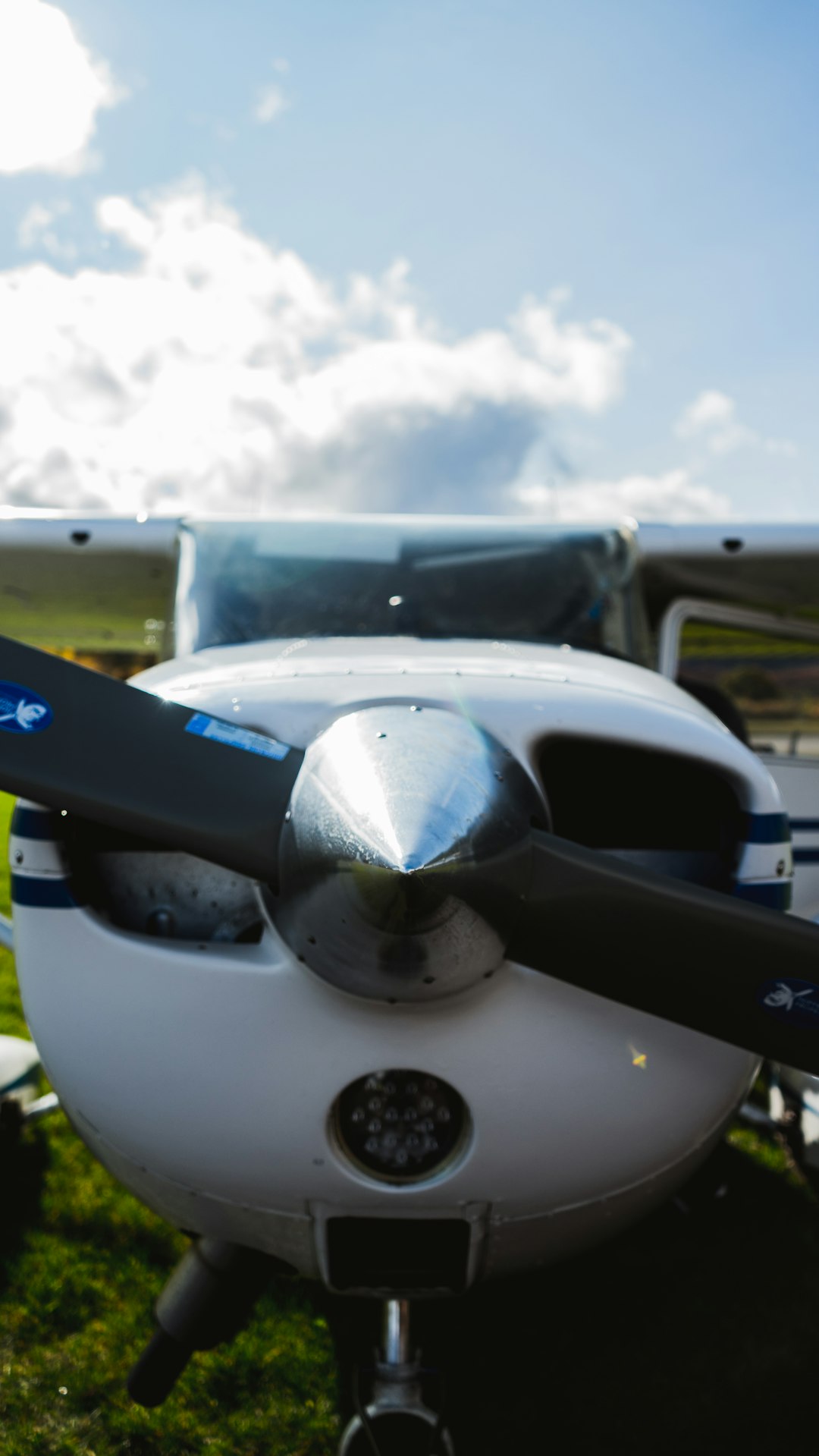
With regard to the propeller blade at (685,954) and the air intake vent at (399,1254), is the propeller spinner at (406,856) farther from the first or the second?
the air intake vent at (399,1254)

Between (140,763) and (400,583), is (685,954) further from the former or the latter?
(400,583)

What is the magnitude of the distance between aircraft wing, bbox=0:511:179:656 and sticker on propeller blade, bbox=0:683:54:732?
2.22 metres

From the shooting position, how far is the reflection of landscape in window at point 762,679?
19.2ft

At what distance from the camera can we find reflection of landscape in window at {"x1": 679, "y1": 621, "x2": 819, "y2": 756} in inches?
231

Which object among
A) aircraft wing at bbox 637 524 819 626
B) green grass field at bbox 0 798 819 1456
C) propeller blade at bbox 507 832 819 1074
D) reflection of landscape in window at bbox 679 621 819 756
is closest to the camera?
propeller blade at bbox 507 832 819 1074

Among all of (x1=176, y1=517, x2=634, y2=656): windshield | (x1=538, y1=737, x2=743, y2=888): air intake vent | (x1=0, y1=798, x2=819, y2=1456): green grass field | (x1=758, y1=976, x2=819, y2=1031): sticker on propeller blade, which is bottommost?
(x1=0, y1=798, x2=819, y2=1456): green grass field

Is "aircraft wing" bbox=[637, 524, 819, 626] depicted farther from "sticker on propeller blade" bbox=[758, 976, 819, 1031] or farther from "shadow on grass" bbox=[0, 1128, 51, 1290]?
"shadow on grass" bbox=[0, 1128, 51, 1290]

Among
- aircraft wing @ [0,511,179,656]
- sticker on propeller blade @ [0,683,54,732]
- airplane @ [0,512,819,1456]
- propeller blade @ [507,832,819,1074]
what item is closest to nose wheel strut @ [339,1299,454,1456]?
airplane @ [0,512,819,1456]

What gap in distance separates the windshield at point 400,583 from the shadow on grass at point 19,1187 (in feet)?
6.52

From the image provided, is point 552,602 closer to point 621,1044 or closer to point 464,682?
point 464,682

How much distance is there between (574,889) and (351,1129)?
55 cm

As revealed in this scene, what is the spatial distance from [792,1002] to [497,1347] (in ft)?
5.50

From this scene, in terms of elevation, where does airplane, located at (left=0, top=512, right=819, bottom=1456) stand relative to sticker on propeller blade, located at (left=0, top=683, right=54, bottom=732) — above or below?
below

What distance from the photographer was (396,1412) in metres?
1.85
